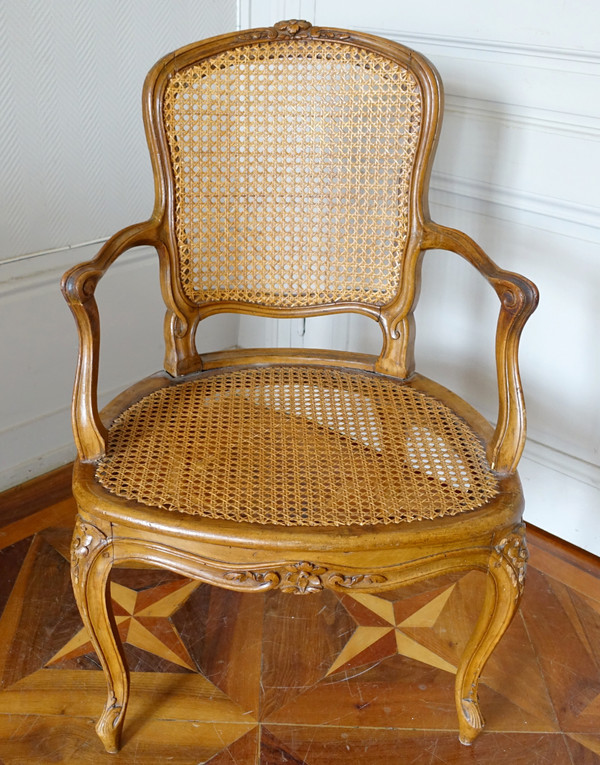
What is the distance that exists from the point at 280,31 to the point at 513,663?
3.98 ft

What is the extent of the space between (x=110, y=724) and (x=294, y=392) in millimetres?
610

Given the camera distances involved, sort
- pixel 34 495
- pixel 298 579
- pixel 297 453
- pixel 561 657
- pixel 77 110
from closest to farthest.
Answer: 1. pixel 298 579
2. pixel 297 453
3. pixel 561 657
4. pixel 77 110
5. pixel 34 495

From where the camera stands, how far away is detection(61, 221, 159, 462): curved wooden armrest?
1.11 meters

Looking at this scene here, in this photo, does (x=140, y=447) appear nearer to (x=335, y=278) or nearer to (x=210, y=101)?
(x=335, y=278)

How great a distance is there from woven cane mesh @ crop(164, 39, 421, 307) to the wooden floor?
2.04 ft

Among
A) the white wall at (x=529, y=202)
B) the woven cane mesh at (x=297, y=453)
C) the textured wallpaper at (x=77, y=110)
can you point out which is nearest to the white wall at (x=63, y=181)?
the textured wallpaper at (x=77, y=110)

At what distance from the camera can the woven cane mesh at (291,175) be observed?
1.38 m

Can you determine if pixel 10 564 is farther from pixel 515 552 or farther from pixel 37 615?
pixel 515 552

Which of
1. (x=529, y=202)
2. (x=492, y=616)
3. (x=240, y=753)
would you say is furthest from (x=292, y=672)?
(x=529, y=202)

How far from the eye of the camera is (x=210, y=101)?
1392mm

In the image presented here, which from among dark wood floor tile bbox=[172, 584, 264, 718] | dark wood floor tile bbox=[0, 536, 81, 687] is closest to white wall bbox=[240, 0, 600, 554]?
dark wood floor tile bbox=[172, 584, 264, 718]

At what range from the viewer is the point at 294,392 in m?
1.38

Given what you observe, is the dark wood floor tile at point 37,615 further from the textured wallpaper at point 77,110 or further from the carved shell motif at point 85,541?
the textured wallpaper at point 77,110

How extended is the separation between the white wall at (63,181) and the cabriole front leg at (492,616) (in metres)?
1.15
